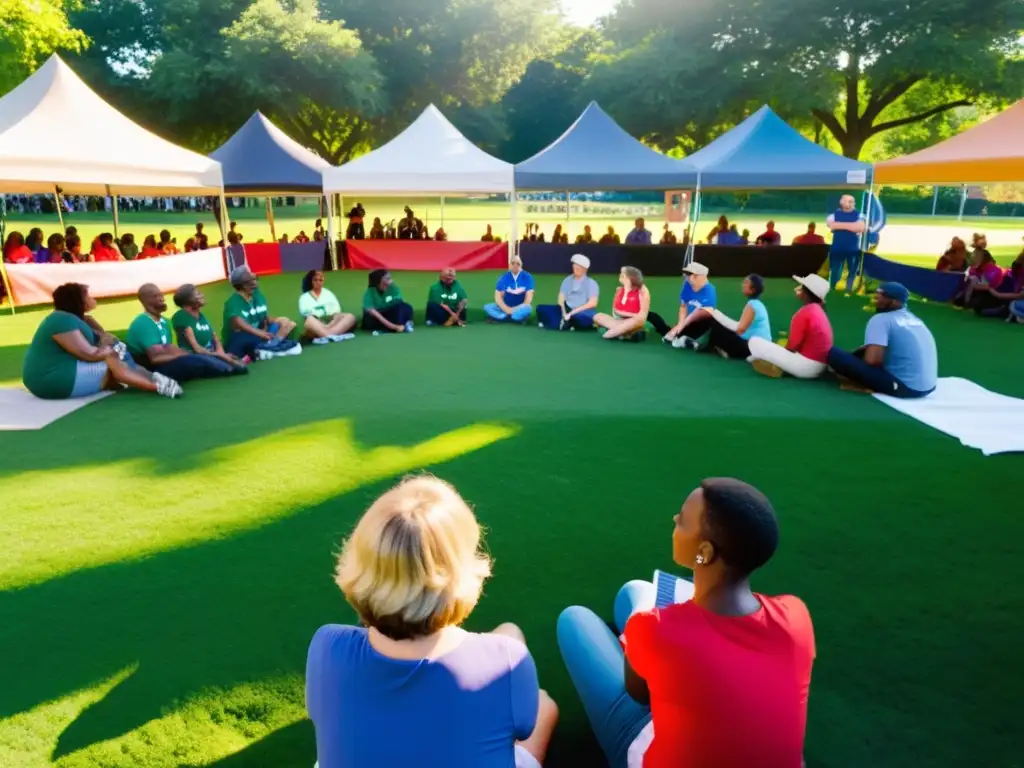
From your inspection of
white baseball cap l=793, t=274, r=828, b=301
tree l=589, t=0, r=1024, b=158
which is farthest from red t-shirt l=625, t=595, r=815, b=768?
tree l=589, t=0, r=1024, b=158

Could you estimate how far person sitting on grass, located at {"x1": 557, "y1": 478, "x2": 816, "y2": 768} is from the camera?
5.69 feet

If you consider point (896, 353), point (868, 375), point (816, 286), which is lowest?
point (868, 375)

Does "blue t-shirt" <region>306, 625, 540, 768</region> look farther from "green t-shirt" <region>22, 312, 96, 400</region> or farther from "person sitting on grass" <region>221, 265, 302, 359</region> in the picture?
"person sitting on grass" <region>221, 265, 302, 359</region>

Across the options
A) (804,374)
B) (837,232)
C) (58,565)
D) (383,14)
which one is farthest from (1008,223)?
(58,565)

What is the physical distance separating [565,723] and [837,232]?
554 inches

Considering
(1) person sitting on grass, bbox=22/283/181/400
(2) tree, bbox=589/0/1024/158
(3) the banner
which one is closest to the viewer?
(1) person sitting on grass, bbox=22/283/181/400

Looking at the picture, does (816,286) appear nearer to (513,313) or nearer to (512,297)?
(513,313)

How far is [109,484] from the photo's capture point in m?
4.79

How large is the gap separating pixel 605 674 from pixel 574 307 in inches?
343

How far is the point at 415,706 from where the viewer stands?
5.29 feet

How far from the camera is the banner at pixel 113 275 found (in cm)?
1229

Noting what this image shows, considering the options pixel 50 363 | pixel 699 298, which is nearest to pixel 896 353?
pixel 699 298

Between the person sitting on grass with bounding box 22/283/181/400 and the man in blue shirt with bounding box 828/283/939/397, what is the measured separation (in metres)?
6.60

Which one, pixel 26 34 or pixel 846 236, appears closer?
pixel 846 236
